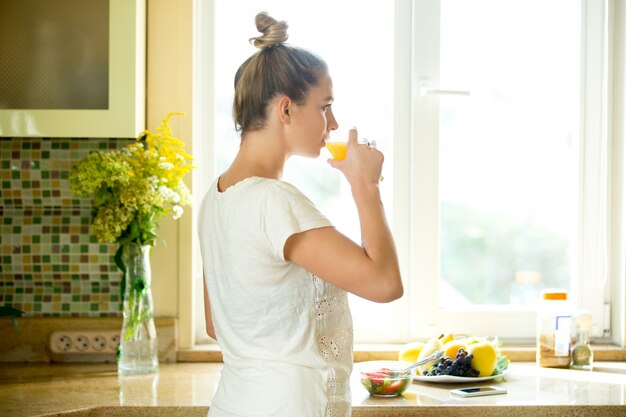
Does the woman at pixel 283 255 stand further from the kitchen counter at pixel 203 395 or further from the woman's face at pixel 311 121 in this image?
the kitchen counter at pixel 203 395

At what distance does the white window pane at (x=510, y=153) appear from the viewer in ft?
8.68

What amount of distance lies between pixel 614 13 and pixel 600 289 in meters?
0.85

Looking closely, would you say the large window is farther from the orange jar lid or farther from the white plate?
the white plate

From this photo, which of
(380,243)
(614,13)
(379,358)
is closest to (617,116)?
(614,13)

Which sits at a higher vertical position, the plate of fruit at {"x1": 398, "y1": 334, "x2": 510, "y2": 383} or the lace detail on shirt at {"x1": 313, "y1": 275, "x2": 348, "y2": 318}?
the lace detail on shirt at {"x1": 313, "y1": 275, "x2": 348, "y2": 318}

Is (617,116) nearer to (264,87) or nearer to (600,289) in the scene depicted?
(600,289)

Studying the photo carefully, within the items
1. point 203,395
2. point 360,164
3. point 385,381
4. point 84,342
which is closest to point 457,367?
point 385,381

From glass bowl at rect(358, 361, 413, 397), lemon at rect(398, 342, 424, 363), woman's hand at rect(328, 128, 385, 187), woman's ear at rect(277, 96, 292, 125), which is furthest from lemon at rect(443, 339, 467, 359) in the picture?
woman's ear at rect(277, 96, 292, 125)

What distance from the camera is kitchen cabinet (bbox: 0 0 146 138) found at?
87.2 inches

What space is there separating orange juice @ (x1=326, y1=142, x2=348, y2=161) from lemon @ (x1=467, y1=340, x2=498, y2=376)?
793 millimetres

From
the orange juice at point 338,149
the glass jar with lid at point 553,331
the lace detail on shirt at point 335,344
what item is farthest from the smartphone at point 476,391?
the orange juice at point 338,149

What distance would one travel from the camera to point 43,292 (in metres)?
2.51

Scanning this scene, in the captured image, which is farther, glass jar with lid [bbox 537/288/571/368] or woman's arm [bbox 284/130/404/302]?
glass jar with lid [bbox 537/288/571/368]

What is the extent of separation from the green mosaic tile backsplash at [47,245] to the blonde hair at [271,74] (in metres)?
1.06
